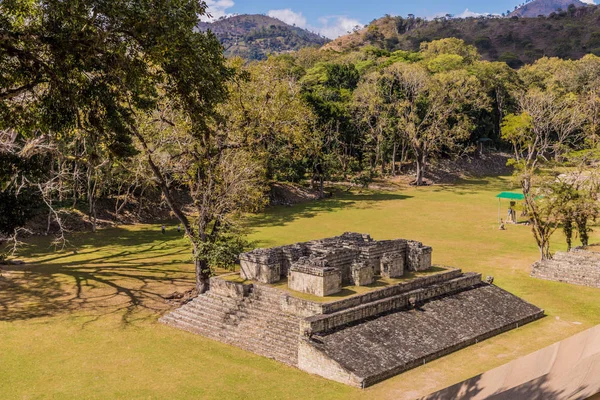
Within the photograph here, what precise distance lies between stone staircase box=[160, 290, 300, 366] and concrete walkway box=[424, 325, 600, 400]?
9.47 metres

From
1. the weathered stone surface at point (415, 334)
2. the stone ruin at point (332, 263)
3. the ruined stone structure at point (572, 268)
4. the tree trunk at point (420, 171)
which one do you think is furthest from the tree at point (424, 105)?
the weathered stone surface at point (415, 334)

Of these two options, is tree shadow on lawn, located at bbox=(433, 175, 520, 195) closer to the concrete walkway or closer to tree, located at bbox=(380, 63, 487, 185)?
tree, located at bbox=(380, 63, 487, 185)

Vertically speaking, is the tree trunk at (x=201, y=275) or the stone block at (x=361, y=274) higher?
the stone block at (x=361, y=274)

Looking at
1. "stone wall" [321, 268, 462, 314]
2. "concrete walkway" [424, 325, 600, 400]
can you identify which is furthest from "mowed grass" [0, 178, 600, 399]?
"concrete walkway" [424, 325, 600, 400]

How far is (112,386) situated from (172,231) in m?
Result: 24.6

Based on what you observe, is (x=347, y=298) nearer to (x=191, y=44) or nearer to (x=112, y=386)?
(x=112, y=386)

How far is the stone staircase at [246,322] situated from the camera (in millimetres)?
18922

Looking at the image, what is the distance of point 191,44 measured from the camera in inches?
617

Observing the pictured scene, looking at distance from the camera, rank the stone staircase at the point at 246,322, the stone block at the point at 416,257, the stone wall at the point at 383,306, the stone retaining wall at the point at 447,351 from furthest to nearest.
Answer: the stone block at the point at 416,257
the stone staircase at the point at 246,322
the stone wall at the point at 383,306
the stone retaining wall at the point at 447,351

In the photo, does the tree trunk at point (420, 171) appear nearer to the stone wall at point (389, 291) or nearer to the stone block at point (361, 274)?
the stone wall at point (389, 291)

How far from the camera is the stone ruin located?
20.5 metres

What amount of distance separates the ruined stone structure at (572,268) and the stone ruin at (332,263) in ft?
25.0

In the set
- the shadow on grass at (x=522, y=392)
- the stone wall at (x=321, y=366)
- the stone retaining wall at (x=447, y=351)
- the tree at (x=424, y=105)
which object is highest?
the tree at (x=424, y=105)

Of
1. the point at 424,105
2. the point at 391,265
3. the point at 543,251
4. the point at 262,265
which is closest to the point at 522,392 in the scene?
the point at 391,265
